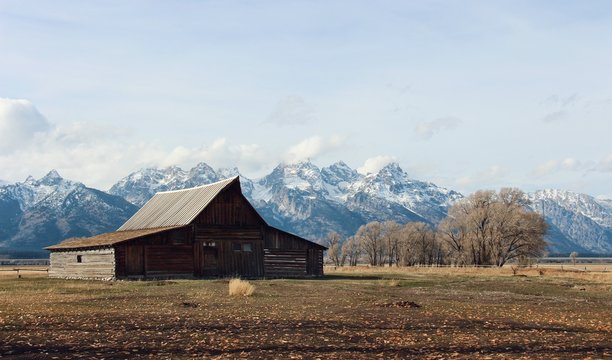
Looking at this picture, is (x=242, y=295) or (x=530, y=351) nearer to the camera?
(x=530, y=351)

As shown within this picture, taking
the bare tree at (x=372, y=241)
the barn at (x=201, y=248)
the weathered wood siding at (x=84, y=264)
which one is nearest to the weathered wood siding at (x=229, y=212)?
the barn at (x=201, y=248)

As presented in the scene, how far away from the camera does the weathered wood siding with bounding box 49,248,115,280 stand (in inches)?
2486

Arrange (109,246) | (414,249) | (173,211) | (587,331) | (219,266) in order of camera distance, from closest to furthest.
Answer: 1. (587,331)
2. (109,246)
3. (219,266)
4. (173,211)
5. (414,249)

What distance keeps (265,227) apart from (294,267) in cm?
488

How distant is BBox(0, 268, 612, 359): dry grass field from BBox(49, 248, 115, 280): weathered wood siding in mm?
22455

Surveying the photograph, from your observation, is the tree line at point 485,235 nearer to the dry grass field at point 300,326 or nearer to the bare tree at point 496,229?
the bare tree at point 496,229

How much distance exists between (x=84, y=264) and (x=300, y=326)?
160 ft

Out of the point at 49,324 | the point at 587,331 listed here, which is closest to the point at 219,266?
the point at 49,324

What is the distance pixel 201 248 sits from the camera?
6606 centimetres

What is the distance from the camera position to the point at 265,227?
70.1 m

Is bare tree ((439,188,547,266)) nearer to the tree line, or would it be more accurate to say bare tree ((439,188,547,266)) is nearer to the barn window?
the tree line

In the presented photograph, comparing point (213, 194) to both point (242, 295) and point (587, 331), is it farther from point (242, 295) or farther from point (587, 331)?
point (587, 331)

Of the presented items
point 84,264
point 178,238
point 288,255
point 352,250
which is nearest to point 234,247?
point 178,238

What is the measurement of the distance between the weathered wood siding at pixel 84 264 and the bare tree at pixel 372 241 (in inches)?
3825
